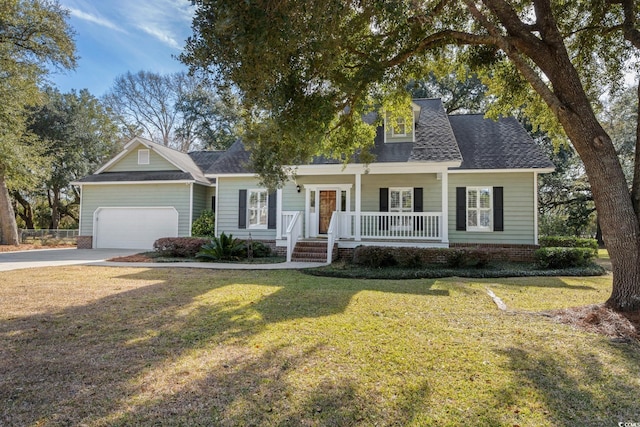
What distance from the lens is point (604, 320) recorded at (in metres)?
5.11

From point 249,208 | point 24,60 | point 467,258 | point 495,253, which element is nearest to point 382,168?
point 467,258

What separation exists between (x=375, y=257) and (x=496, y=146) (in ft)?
26.0

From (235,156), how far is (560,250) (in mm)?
13283

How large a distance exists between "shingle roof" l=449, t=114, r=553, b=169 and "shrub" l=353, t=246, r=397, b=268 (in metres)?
5.44

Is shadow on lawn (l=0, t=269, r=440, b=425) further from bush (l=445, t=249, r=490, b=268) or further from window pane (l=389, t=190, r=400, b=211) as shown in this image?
window pane (l=389, t=190, r=400, b=211)

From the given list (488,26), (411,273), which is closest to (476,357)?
(488,26)

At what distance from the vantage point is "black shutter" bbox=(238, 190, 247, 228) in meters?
16.3

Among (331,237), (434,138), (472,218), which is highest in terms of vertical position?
(434,138)

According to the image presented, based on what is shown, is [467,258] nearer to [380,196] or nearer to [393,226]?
[393,226]

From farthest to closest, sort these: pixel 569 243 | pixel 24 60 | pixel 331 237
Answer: pixel 24 60 < pixel 569 243 < pixel 331 237

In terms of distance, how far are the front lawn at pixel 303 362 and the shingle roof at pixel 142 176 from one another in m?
11.5

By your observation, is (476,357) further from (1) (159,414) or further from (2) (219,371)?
(1) (159,414)

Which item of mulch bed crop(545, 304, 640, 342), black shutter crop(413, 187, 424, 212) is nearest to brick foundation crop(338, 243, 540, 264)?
black shutter crop(413, 187, 424, 212)

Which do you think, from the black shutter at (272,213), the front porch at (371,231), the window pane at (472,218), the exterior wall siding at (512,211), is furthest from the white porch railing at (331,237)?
the window pane at (472,218)
